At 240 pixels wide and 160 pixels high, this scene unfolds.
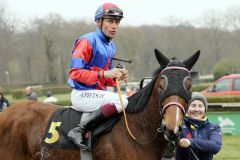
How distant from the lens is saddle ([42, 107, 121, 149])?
3764 millimetres

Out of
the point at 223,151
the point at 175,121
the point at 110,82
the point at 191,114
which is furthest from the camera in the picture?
the point at 223,151

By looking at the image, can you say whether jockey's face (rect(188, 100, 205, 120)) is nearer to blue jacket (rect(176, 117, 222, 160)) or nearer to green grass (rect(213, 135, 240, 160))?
blue jacket (rect(176, 117, 222, 160))

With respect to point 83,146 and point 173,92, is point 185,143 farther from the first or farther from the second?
point 83,146

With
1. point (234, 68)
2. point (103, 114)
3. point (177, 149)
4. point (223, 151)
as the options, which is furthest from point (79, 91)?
point (234, 68)

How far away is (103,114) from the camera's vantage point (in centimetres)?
373

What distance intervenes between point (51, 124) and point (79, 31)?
57398 millimetres

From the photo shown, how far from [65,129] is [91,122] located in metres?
0.38

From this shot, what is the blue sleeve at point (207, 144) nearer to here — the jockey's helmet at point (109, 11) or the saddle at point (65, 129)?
the saddle at point (65, 129)

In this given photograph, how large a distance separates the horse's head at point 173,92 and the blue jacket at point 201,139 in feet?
2.26

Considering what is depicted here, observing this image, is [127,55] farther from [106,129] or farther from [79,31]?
[106,129]

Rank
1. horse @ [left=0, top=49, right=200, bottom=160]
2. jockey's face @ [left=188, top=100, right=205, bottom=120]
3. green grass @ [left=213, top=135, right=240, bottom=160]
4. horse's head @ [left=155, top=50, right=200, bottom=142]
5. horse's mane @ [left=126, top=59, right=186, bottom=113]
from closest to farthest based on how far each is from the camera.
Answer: horse's head @ [left=155, top=50, right=200, bottom=142]
horse @ [left=0, top=49, right=200, bottom=160]
horse's mane @ [left=126, top=59, right=186, bottom=113]
jockey's face @ [left=188, top=100, right=205, bottom=120]
green grass @ [left=213, top=135, right=240, bottom=160]

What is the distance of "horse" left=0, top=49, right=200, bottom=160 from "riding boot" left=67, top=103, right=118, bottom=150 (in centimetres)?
14

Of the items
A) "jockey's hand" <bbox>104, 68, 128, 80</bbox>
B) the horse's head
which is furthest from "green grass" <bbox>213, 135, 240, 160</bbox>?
the horse's head

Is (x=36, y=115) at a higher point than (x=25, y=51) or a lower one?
higher
